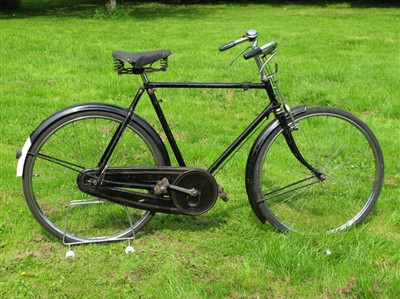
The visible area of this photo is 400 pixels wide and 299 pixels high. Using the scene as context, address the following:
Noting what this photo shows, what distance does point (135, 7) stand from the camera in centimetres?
2617

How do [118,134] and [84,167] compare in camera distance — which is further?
[84,167]

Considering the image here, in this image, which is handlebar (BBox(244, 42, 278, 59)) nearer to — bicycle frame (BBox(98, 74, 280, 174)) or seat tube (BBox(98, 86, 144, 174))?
bicycle frame (BBox(98, 74, 280, 174))

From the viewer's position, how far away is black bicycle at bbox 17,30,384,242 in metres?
3.70

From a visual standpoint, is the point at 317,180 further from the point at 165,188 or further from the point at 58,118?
the point at 58,118

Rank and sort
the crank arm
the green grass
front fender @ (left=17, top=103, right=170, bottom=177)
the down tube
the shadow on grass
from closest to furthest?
1. the green grass
2. front fender @ (left=17, top=103, right=170, bottom=177)
3. the crank arm
4. the down tube
5. the shadow on grass

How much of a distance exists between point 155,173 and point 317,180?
4.14 feet

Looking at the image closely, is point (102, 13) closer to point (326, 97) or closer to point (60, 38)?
point (60, 38)

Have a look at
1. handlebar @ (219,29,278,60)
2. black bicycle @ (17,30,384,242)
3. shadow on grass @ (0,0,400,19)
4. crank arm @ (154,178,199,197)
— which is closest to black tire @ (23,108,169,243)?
black bicycle @ (17,30,384,242)

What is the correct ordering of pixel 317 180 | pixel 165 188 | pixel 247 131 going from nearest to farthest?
pixel 165 188, pixel 247 131, pixel 317 180

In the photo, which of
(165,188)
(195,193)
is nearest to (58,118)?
(165,188)

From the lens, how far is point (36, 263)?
370cm

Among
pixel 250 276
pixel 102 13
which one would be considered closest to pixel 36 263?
pixel 250 276

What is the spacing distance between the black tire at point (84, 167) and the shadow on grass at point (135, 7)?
16069 mm

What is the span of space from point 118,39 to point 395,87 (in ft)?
26.1
